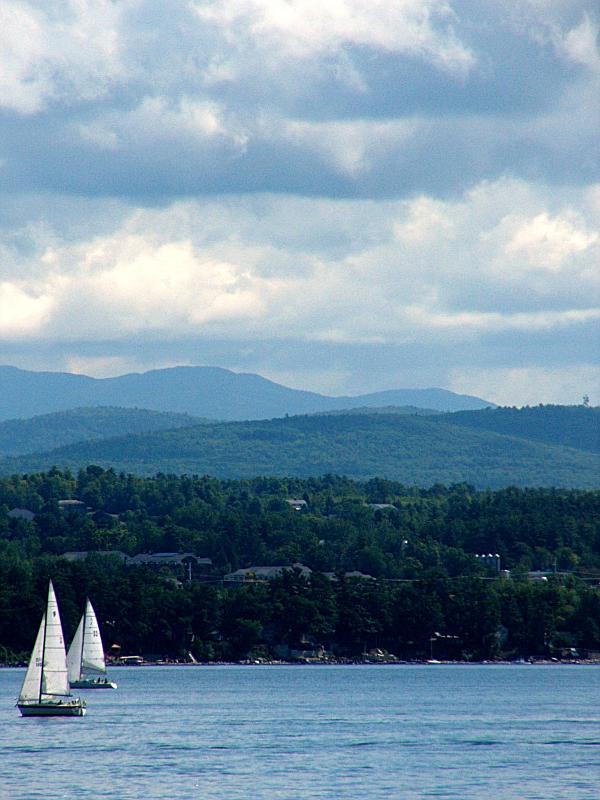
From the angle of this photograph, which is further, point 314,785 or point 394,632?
point 394,632

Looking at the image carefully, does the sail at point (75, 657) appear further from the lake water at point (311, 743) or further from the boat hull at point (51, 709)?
the boat hull at point (51, 709)

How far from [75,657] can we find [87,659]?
335 centimetres

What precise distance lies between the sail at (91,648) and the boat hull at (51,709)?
38942mm

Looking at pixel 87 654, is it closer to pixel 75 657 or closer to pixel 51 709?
pixel 75 657

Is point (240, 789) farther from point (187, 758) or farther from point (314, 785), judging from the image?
point (187, 758)

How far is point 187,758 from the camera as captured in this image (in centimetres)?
8719

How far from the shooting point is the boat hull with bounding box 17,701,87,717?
107 metres

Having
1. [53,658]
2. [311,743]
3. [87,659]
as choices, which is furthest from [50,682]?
[87,659]

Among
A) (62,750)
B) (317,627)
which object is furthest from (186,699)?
(317,627)

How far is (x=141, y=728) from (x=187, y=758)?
697 inches

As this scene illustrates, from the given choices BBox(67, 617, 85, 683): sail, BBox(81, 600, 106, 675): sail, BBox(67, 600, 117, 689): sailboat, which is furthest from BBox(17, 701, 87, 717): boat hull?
BBox(81, 600, 106, 675): sail

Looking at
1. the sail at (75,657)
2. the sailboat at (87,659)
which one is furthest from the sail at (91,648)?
the sail at (75,657)

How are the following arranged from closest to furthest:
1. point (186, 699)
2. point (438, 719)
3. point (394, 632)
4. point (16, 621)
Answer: point (438, 719)
point (186, 699)
point (16, 621)
point (394, 632)

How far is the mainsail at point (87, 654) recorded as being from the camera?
475 feet
